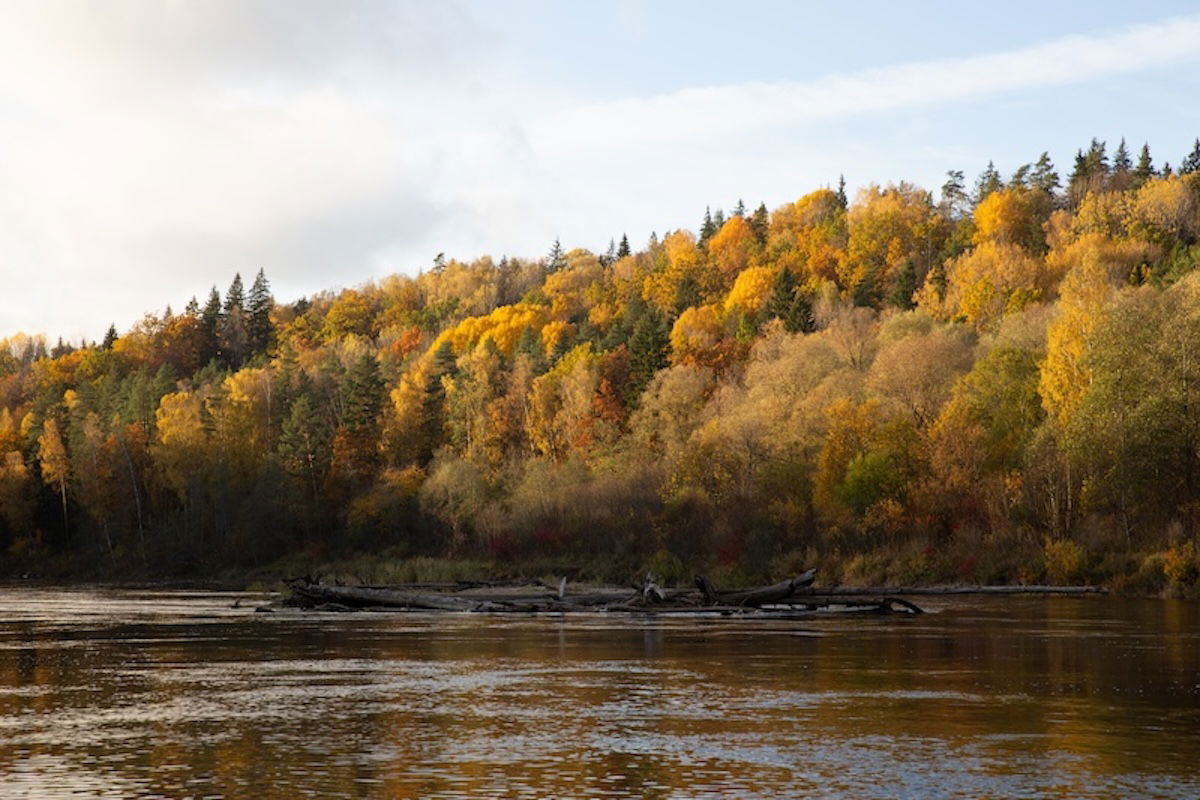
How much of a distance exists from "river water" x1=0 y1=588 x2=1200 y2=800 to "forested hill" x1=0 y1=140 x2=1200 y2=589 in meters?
28.5

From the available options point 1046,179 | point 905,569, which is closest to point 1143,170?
point 1046,179

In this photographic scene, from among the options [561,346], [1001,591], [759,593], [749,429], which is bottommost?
[1001,591]

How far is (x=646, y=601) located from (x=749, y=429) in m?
40.4

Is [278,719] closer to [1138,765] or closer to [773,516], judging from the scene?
[1138,765]

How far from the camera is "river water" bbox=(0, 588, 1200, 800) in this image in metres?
18.0

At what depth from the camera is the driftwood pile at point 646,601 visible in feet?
174

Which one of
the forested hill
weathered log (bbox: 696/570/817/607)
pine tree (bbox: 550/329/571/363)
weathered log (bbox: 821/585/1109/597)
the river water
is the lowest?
weathered log (bbox: 821/585/1109/597)

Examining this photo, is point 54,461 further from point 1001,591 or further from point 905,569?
point 1001,591

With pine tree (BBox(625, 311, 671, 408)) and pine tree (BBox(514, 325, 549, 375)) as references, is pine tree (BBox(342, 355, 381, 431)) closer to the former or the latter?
pine tree (BBox(514, 325, 549, 375))

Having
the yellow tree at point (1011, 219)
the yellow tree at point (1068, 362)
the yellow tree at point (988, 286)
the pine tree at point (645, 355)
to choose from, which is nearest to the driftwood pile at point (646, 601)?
the yellow tree at point (1068, 362)

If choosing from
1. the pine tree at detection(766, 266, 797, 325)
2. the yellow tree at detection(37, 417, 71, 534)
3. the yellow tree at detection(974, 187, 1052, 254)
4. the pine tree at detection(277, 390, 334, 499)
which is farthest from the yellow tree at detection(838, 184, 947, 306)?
the yellow tree at detection(37, 417, 71, 534)

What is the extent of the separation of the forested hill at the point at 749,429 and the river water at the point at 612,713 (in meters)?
28.5

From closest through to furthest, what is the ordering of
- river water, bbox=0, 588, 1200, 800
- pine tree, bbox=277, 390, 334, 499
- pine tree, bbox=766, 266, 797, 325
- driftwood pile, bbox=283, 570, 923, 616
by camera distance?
river water, bbox=0, 588, 1200, 800
driftwood pile, bbox=283, 570, 923, 616
pine tree, bbox=277, 390, 334, 499
pine tree, bbox=766, 266, 797, 325

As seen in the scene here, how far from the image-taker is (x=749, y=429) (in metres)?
94.4
